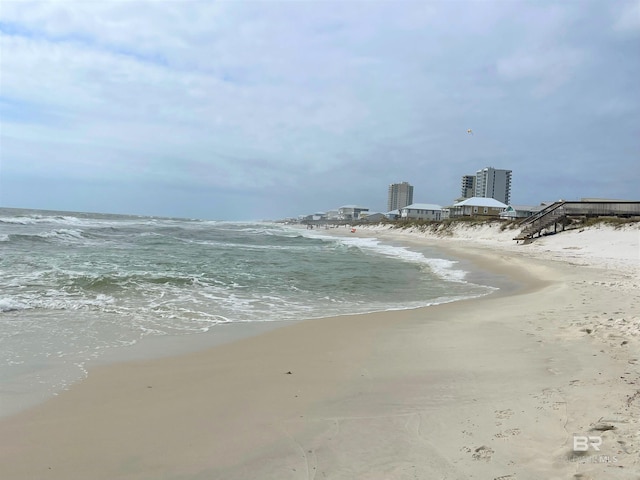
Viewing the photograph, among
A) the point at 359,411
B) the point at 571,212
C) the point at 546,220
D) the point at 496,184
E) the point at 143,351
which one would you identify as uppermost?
the point at 496,184

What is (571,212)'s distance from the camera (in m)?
30.0

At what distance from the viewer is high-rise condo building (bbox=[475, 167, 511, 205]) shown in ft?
394

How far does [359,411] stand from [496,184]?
129m

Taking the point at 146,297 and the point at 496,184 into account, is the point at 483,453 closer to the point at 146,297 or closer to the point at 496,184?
the point at 146,297

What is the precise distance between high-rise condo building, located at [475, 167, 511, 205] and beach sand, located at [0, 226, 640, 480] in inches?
4843

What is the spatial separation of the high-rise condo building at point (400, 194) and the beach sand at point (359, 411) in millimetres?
178017

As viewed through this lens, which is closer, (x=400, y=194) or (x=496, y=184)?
(x=496, y=184)

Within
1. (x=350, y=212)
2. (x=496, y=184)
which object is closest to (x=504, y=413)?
(x=496, y=184)

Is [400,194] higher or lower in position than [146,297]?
higher

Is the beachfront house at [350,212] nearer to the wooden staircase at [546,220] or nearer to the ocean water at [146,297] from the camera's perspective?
the wooden staircase at [546,220]

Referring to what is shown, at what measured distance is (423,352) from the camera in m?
5.89

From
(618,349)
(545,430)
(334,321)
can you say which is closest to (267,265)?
(334,321)

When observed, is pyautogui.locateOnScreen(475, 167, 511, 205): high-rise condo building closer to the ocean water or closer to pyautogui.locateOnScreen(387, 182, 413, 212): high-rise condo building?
pyautogui.locateOnScreen(387, 182, 413, 212): high-rise condo building

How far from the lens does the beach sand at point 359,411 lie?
2.98m
